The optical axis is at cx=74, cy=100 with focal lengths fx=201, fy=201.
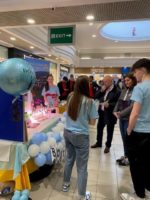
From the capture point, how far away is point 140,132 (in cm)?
209

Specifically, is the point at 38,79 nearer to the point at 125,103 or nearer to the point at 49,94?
the point at 49,94

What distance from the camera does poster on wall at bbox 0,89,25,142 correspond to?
2.09 m

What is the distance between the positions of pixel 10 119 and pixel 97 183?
4.86 feet

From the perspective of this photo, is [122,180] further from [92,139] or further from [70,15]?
[70,15]

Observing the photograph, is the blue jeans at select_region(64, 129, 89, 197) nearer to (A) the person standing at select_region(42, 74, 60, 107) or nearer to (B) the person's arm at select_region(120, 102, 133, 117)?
(B) the person's arm at select_region(120, 102, 133, 117)

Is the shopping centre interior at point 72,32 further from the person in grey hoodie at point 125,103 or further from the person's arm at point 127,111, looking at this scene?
the person's arm at point 127,111

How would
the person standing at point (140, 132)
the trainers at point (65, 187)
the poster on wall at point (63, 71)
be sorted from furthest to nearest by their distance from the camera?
the poster on wall at point (63, 71), the trainers at point (65, 187), the person standing at point (140, 132)

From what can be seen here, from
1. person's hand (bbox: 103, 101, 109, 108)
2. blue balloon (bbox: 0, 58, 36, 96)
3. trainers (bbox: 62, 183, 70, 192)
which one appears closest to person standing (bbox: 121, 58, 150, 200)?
trainers (bbox: 62, 183, 70, 192)

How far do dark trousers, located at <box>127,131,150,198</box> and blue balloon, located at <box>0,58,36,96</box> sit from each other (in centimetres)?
124

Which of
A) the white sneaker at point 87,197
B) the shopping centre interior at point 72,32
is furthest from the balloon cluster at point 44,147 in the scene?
the white sneaker at point 87,197

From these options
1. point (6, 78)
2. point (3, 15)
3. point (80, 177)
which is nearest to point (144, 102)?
point (80, 177)

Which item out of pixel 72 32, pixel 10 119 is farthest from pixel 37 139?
pixel 72 32

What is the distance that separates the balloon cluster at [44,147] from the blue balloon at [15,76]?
2.33ft

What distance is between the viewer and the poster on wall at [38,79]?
333 centimetres
